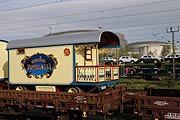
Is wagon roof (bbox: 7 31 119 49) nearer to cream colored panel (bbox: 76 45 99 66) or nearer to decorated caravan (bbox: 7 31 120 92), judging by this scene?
decorated caravan (bbox: 7 31 120 92)

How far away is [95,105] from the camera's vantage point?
9547mm

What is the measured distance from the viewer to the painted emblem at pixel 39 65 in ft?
41.5

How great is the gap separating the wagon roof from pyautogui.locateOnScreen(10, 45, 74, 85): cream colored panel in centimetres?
22

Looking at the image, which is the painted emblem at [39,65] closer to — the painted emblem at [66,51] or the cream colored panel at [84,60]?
the painted emblem at [66,51]

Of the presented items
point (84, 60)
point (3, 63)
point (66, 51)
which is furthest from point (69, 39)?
point (3, 63)

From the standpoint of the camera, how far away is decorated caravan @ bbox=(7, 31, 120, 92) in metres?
11.7

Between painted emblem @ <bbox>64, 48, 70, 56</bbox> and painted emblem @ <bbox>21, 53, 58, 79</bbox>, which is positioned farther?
painted emblem @ <bbox>21, 53, 58, 79</bbox>

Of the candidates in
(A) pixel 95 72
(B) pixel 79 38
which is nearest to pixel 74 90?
(A) pixel 95 72

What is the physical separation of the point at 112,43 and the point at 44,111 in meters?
4.64

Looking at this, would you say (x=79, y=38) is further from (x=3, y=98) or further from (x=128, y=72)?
(x=128, y=72)

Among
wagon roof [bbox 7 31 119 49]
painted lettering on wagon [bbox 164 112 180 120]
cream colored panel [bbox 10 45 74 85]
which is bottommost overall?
painted lettering on wagon [bbox 164 112 180 120]

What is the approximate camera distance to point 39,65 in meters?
13.0

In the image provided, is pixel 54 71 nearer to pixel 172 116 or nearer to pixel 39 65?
pixel 39 65

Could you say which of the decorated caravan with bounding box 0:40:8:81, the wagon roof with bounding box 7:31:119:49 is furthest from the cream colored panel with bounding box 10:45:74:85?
the decorated caravan with bounding box 0:40:8:81
